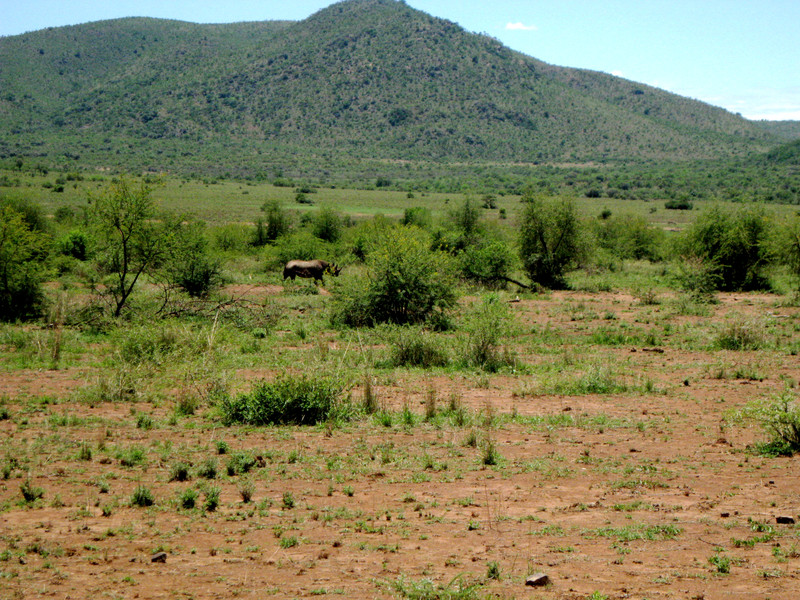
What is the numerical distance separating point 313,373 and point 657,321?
12.8m

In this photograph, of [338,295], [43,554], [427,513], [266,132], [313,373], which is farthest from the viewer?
[266,132]

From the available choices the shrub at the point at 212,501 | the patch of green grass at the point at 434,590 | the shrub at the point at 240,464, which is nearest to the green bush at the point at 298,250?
the shrub at the point at 240,464

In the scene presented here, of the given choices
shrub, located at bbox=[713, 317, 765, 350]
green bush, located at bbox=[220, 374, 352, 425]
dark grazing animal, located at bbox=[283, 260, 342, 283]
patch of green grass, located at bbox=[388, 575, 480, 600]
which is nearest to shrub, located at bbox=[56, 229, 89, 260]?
dark grazing animal, located at bbox=[283, 260, 342, 283]

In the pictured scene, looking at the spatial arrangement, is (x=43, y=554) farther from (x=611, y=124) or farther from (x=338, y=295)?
(x=611, y=124)

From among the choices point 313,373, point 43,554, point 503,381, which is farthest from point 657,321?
point 43,554

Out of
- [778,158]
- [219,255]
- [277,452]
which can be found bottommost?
[277,452]

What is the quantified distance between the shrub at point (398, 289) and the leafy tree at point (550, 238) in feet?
32.3

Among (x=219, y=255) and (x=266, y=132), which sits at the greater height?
(x=266, y=132)

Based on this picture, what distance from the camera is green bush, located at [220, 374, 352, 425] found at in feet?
36.0

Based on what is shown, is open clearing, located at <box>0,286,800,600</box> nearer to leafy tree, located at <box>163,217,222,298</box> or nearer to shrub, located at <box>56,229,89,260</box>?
leafy tree, located at <box>163,217,222,298</box>

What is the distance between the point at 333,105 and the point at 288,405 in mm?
106867

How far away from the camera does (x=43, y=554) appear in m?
6.37

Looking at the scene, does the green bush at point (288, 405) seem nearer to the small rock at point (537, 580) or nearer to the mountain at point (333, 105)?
the small rock at point (537, 580)

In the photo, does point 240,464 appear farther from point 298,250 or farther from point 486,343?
point 298,250
